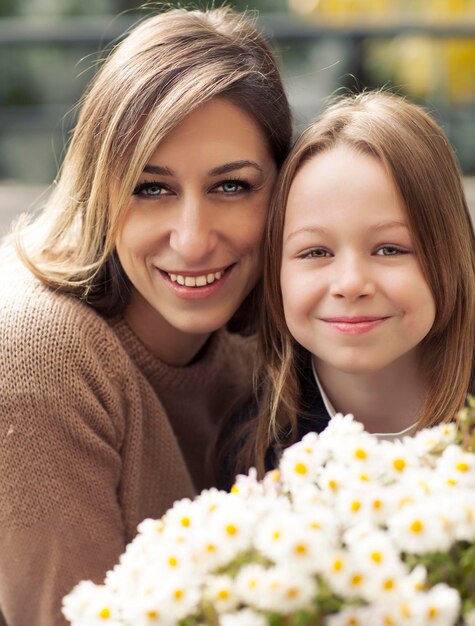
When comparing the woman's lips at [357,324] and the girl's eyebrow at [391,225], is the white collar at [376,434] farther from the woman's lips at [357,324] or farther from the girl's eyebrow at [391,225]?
the girl's eyebrow at [391,225]

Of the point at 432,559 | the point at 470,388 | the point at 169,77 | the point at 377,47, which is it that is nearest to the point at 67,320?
the point at 169,77

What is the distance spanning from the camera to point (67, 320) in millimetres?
1872

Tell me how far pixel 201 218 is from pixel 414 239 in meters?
0.39

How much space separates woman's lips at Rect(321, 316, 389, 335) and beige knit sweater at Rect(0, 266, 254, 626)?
1.63 feet

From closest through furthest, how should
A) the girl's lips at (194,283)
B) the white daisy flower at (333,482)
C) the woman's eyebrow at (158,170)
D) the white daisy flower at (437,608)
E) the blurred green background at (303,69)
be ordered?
the white daisy flower at (437,608), the white daisy flower at (333,482), the woman's eyebrow at (158,170), the girl's lips at (194,283), the blurred green background at (303,69)

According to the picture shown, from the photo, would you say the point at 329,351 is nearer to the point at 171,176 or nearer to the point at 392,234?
the point at 392,234

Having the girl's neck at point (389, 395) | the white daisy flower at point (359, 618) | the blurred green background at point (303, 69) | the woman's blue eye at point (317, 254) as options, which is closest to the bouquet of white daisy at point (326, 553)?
the white daisy flower at point (359, 618)

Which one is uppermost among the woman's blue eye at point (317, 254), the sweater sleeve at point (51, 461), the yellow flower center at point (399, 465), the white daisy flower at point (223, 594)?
the woman's blue eye at point (317, 254)

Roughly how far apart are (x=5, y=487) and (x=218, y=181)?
0.69 metres

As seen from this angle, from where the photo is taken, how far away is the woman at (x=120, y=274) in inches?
70.2

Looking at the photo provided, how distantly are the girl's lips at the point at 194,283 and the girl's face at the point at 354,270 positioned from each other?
22 cm

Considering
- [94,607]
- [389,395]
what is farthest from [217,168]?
[94,607]

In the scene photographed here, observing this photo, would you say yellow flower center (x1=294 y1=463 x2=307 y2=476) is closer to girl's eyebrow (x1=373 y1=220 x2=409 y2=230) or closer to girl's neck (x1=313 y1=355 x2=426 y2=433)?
girl's eyebrow (x1=373 y1=220 x2=409 y2=230)

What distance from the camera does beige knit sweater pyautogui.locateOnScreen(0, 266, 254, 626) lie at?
5.94 feet
